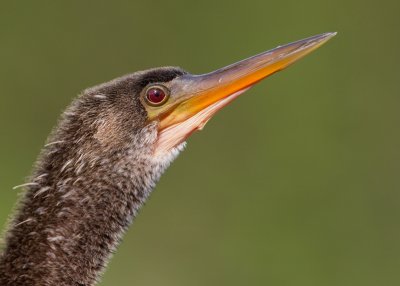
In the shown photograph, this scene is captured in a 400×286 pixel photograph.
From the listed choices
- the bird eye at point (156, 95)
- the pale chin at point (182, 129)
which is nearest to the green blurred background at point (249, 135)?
the pale chin at point (182, 129)

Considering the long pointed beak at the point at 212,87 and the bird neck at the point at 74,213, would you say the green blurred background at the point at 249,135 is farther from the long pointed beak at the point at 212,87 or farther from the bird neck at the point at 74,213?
the bird neck at the point at 74,213

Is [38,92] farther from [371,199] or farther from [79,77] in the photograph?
[371,199]

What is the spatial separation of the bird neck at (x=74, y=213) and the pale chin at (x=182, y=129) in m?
0.11

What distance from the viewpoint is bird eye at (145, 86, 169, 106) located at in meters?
6.22

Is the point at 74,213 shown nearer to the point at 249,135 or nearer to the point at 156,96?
the point at 156,96

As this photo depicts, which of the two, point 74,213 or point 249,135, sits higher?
point 74,213

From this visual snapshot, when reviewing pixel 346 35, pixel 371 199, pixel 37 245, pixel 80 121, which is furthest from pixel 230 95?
pixel 346 35

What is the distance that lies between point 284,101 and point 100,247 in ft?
31.5

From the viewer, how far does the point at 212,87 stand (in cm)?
642

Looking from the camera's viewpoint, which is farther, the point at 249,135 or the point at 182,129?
the point at 249,135

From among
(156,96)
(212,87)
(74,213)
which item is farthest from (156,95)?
(74,213)

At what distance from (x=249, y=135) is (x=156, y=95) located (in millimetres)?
8824

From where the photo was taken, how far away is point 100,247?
19.3 ft

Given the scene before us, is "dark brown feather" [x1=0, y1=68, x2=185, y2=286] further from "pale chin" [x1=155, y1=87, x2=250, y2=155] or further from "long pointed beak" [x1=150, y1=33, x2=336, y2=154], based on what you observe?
"long pointed beak" [x1=150, y1=33, x2=336, y2=154]
